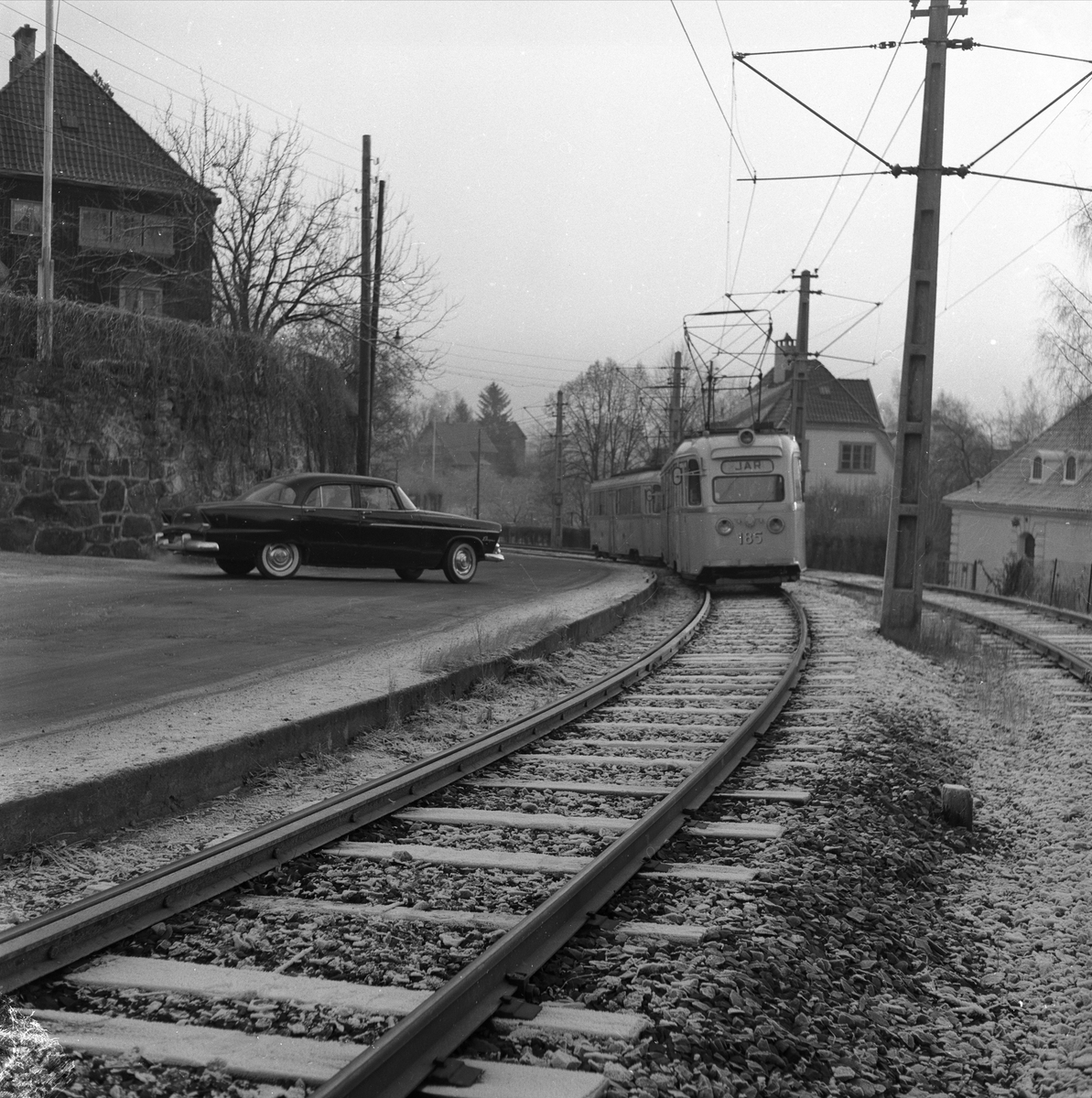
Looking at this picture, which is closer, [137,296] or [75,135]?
[137,296]

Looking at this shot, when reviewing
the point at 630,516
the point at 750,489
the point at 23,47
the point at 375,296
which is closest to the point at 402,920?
the point at 750,489

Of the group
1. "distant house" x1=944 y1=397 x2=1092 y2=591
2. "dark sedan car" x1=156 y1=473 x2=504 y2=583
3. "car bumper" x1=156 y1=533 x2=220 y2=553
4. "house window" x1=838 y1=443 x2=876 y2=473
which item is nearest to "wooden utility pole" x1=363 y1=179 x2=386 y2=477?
"dark sedan car" x1=156 y1=473 x2=504 y2=583

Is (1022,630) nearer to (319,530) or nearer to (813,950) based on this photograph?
(319,530)

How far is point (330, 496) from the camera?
1800cm

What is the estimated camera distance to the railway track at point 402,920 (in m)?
3.37

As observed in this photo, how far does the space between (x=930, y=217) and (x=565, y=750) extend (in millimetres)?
10352

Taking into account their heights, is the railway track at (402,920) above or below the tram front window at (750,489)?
below

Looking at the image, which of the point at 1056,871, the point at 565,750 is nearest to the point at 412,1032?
the point at 1056,871

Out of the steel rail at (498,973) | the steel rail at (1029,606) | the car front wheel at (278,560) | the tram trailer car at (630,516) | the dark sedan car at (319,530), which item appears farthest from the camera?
the tram trailer car at (630,516)

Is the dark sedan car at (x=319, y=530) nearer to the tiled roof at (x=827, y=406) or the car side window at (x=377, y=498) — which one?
the car side window at (x=377, y=498)

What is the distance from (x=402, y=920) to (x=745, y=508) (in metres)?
17.7

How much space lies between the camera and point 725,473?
21938mm

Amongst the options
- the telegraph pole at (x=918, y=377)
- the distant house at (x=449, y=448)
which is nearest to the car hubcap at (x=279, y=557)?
the telegraph pole at (x=918, y=377)

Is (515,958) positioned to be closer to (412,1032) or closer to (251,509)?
(412,1032)
